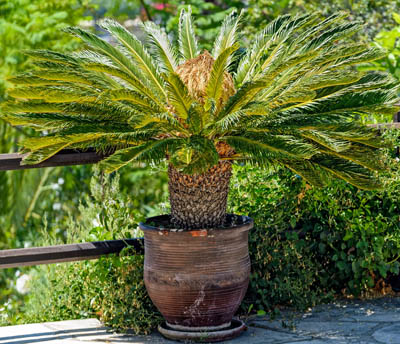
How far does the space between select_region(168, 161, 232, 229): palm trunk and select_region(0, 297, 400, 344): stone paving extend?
871mm

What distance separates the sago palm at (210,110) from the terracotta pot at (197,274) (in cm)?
22

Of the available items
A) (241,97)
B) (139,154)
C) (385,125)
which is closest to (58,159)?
(139,154)

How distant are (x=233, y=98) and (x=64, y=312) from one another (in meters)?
2.51

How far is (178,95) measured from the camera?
4.64 meters

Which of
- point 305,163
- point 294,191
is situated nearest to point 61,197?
point 294,191

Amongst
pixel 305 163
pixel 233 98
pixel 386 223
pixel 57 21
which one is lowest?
pixel 386 223

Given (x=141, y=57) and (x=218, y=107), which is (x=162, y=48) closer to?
(x=141, y=57)

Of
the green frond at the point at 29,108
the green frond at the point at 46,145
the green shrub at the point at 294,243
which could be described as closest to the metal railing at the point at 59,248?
the green shrub at the point at 294,243

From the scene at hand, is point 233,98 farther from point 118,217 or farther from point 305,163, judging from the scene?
point 118,217

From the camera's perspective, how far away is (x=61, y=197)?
9727 millimetres

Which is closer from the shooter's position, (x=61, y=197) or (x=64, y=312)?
(x=64, y=312)

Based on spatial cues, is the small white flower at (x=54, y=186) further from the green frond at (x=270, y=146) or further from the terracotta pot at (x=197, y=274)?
the green frond at (x=270, y=146)

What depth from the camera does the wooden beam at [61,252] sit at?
17.3 feet

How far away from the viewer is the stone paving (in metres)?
4.90
